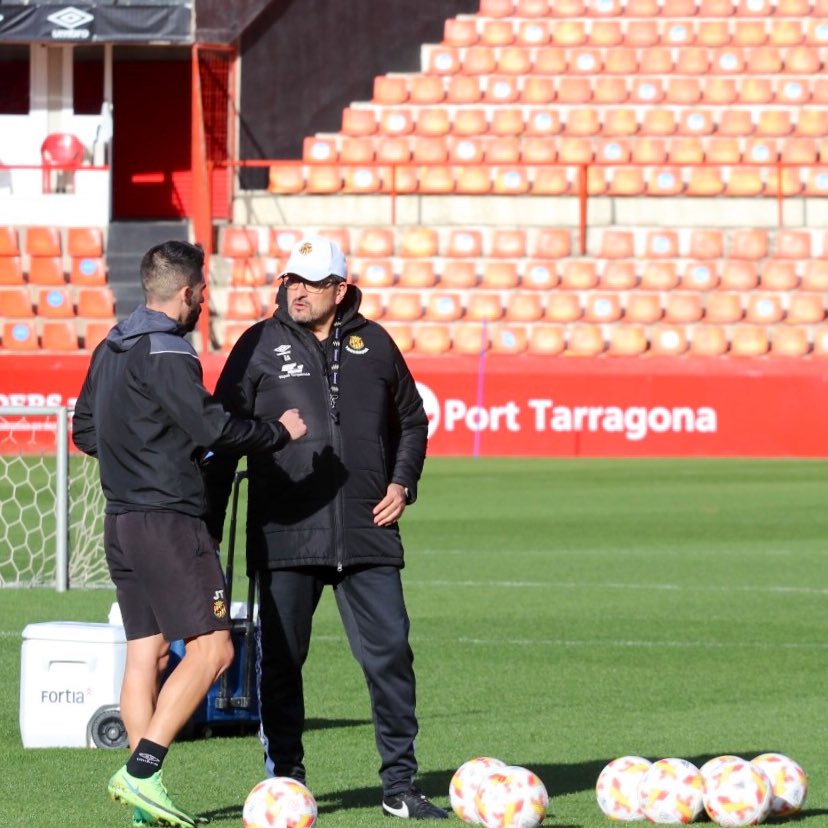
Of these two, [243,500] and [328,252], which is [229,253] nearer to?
[243,500]

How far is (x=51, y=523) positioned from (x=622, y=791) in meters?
10.8

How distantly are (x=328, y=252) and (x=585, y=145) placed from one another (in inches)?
907

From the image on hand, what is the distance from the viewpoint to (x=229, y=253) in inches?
1074

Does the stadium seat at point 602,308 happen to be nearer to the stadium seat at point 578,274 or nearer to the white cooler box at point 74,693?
the stadium seat at point 578,274

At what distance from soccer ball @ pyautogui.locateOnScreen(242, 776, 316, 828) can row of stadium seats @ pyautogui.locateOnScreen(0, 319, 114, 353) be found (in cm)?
2061

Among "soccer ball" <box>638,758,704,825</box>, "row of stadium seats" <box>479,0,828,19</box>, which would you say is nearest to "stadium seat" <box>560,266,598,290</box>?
"row of stadium seats" <box>479,0,828,19</box>

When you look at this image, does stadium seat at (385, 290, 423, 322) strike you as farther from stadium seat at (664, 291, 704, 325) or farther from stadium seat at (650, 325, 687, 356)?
stadium seat at (664, 291, 704, 325)

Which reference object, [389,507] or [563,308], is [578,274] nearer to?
[563,308]

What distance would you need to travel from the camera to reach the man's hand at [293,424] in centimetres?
596

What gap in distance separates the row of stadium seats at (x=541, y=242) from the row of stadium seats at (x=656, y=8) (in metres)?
5.08

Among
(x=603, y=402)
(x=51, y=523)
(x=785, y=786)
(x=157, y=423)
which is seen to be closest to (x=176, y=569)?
(x=157, y=423)

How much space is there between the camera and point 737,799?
5.92 meters

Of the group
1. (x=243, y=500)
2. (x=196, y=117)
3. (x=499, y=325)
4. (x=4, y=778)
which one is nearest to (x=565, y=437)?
(x=499, y=325)

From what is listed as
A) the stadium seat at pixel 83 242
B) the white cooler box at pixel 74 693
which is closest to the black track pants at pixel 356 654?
the white cooler box at pixel 74 693
